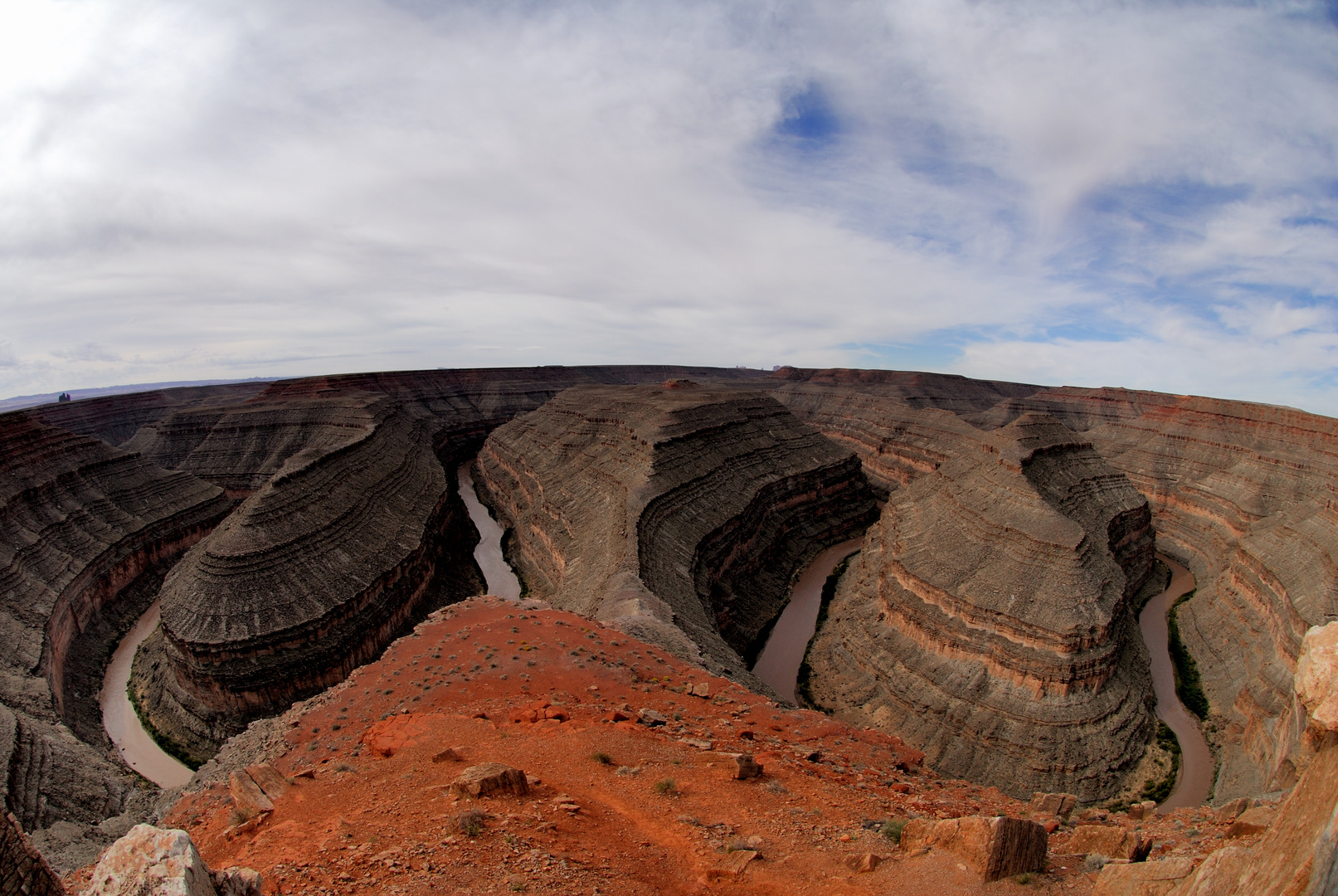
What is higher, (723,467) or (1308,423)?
(1308,423)

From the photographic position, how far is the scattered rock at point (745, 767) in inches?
510

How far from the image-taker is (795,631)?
44156mm

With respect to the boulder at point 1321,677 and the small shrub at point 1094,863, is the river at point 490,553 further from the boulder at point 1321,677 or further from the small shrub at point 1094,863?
the boulder at point 1321,677

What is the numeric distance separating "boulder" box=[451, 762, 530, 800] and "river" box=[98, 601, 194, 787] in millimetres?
26239

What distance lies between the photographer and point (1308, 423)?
6544cm

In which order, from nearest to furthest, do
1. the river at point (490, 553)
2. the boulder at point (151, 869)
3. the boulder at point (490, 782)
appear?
the boulder at point (151, 869) < the boulder at point (490, 782) < the river at point (490, 553)

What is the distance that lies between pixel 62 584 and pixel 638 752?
4621cm

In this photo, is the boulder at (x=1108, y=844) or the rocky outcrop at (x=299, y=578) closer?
the boulder at (x=1108, y=844)

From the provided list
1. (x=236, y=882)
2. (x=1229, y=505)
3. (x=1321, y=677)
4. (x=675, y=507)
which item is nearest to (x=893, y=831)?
(x=1321, y=677)

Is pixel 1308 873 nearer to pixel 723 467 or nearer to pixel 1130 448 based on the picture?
pixel 723 467

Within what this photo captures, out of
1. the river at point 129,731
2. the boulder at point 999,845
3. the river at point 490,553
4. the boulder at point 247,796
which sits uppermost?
the boulder at point 999,845

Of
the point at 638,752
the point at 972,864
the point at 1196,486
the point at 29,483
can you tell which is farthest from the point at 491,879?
the point at 1196,486

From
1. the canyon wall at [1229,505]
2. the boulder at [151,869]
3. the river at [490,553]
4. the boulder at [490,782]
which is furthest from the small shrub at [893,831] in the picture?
the river at [490,553]

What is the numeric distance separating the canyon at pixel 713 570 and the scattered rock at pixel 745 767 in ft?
31.8
